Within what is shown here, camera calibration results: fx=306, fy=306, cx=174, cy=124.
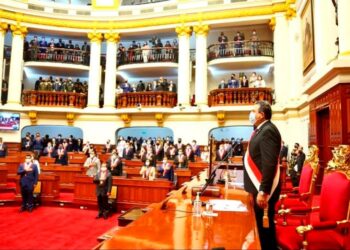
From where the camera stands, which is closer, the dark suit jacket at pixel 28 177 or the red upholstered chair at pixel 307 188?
the red upholstered chair at pixel 307 188

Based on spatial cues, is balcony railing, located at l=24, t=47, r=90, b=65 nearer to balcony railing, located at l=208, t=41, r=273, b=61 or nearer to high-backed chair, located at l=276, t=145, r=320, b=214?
balcony railing, located at l=208, t=41, r=273, b=61

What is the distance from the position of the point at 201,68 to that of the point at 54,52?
7135 millimetres

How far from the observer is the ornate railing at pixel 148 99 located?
13.4 m

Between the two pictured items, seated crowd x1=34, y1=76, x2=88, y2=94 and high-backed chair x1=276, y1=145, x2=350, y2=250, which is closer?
high-backed chair x1=276, y1=145, x2=350, y2=250

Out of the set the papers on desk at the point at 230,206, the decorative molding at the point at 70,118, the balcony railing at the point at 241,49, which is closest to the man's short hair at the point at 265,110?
the papers on desk at the point at 230,206

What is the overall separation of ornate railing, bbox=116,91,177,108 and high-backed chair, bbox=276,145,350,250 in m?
10.9

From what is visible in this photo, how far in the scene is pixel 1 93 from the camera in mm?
14008

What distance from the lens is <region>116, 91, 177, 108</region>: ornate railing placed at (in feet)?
43.9

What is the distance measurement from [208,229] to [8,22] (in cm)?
1479

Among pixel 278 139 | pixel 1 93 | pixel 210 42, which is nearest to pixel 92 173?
pixel 278 139

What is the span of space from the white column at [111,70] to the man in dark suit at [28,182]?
7575 mm

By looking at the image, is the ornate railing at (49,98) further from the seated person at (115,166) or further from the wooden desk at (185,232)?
the wooden desk at (185,232)

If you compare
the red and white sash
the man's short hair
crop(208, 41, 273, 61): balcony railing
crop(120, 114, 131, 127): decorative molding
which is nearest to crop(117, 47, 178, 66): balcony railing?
crop(208, 41, 273, 61): balcony railing

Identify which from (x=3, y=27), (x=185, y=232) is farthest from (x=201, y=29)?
(x=185, y=232)
